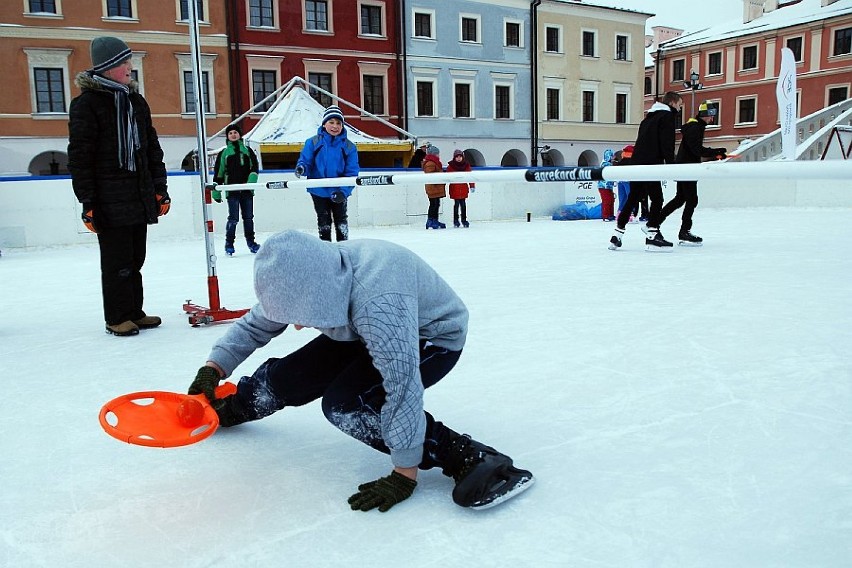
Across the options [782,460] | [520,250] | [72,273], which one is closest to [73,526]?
[782,460]

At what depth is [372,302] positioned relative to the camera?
1697mm

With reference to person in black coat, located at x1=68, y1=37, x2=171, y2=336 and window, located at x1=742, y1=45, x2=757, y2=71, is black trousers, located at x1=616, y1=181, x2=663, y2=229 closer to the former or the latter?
person in black coat, located at x1=68, y1=37, x2=171, y2=336

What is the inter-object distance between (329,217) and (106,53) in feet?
10.3

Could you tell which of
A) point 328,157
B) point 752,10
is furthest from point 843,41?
point 328,157

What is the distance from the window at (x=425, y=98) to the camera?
1067 inches

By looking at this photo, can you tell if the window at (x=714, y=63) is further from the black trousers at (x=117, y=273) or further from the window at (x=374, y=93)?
the black trousers at (x=117, y=273)

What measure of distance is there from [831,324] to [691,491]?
7.81 feet

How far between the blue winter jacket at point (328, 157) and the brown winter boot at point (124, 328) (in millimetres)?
3020

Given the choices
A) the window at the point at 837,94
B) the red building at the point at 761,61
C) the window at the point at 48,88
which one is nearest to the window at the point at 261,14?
the window at the point at 48,88

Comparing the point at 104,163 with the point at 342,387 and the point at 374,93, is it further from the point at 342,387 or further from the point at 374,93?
the point at 374,93

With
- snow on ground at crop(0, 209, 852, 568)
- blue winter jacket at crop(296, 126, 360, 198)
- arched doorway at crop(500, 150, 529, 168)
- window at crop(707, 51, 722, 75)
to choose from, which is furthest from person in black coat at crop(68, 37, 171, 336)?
window at crop(707, 51, 722, 75)

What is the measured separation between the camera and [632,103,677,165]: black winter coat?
7184mm

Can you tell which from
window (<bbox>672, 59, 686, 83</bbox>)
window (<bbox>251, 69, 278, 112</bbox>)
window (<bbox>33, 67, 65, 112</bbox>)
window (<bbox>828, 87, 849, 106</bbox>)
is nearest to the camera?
window (<bbox>33, 67, 65, 112</bbox>)

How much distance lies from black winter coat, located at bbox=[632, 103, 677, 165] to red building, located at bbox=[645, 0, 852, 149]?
28.9 meters
